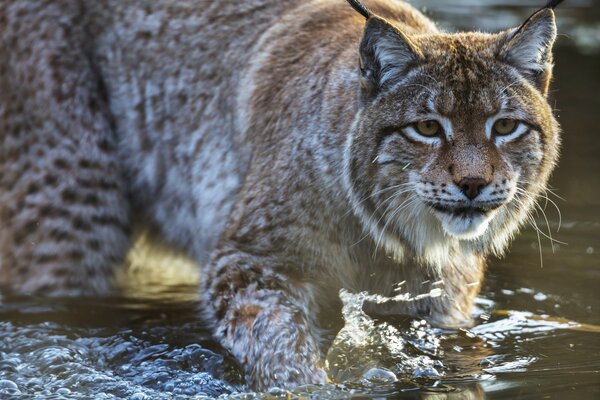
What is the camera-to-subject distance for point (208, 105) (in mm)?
6457

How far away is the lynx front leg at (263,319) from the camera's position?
5.07 m

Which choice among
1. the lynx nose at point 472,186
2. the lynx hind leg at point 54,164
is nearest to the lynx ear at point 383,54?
the lynx nose at point 472,186

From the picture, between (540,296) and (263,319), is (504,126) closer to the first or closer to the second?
(263,319)

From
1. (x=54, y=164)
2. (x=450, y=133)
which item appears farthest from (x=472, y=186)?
(x=54, y=164)

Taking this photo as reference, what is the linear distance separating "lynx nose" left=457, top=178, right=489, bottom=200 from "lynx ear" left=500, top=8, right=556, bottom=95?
0.64 meters

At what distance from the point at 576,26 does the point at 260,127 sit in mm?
6731

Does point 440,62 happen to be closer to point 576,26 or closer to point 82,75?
point 82,75

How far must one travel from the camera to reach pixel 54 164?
6457mm

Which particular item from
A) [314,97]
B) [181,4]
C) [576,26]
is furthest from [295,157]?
[576,26]

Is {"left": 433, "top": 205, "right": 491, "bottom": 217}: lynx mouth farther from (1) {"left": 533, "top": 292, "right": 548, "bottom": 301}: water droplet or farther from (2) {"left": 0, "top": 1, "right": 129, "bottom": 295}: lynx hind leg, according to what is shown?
(2) {"left": 0, "top": 1, "right": 129, "bottom": 295}: lynx hind leg

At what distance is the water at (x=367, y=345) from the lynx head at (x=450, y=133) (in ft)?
1.95

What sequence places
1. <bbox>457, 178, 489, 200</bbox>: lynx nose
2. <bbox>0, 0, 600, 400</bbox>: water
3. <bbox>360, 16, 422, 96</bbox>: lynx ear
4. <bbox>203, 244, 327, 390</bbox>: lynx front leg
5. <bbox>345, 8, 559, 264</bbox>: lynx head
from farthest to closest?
<bbox>203, 244, 327, 390</bbox>: lynx front leg
<bbox>0, 0, 600, 400</bbox>: water
<bbox>360, 16, 422, 96</bbox>: lynx ear
<bbox>345, 8, 559, 264</bbox>: lynx head
<bbox>457, 178, 489, 200</bbox>: lynx nose

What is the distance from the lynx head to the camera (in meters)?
4.67

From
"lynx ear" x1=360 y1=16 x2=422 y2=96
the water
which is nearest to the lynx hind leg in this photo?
the water
